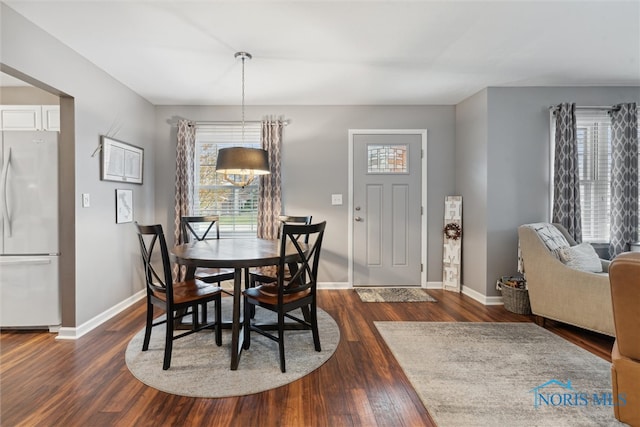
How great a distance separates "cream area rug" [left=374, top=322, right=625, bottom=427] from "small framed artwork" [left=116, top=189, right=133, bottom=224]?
292 centimetres

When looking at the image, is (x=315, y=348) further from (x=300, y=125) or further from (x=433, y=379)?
(x=300, y=125)

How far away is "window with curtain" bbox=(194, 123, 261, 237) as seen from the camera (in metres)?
3.81

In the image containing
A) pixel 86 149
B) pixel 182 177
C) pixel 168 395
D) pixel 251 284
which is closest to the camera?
pixel 168 395

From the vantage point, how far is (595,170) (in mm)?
3279

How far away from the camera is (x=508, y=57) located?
2.59 meters

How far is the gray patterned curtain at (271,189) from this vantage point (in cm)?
368

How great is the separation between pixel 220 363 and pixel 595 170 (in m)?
4.39

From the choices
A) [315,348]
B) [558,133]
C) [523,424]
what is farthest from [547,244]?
[315,348]

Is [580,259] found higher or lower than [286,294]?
higher

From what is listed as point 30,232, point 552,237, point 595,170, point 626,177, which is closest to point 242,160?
point 30,232

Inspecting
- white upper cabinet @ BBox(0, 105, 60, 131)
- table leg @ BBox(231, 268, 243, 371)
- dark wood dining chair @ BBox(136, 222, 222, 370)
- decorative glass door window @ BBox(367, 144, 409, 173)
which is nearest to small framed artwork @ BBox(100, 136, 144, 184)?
white upper cabinet @ BBox(0, 105, 60, 131)

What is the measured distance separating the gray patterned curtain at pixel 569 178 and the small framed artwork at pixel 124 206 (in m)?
4.74

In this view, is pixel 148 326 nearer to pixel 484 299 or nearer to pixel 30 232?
pixel 30 232

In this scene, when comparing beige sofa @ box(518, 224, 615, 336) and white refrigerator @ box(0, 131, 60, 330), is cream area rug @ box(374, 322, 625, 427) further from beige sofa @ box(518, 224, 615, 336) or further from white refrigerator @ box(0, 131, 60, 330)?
white refrigerator @ box(0, 131, 60, 330)
